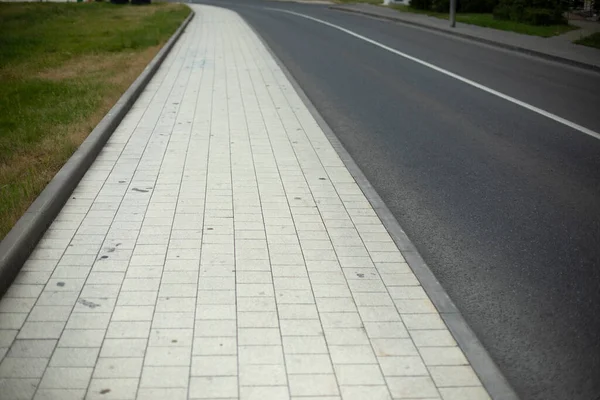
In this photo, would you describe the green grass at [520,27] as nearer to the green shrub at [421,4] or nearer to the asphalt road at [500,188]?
the green shrub at [421,4]

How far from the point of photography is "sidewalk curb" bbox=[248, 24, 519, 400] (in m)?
4.32

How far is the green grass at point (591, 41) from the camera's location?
20978 millimetres

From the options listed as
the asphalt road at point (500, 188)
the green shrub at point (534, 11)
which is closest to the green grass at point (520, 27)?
the green shrub at point (534, 11)

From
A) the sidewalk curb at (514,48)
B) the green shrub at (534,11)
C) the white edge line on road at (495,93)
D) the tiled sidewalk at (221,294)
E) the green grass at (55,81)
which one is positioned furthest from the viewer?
the green shrub at (534,11)

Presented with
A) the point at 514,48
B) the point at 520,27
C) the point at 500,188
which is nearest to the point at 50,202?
the point at 500,188

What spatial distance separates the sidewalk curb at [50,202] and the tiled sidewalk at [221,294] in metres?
0.10

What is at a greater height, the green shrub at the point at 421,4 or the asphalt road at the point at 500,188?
the asphalt road at the point at 500,188

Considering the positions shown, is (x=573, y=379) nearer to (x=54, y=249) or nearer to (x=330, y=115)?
(x=54, y=249)

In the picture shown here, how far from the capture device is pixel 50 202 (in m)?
7.01

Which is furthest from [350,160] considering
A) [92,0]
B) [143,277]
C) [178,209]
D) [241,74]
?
[92,0]

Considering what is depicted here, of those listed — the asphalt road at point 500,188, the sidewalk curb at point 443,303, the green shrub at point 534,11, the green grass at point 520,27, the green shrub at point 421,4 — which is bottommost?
the green shrub at point 421,4

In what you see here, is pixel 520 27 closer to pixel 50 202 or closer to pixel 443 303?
pixel 50 202

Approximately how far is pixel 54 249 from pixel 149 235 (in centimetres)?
80

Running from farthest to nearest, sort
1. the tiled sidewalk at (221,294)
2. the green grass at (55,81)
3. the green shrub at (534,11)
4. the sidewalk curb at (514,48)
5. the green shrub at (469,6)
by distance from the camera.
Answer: the green shrub at (469,6) < the green shrub at (534,11) < the sidewalk curb at (514,48) < the green grass at (55,81) < the tiled sidewalk at (221,294)
